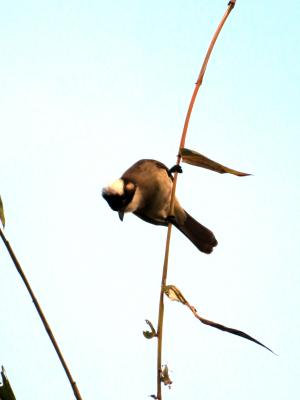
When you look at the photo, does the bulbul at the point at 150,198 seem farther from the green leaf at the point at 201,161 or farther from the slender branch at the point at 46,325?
the slender branch at the point at 46,325

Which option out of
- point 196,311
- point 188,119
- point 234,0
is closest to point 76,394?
point 196,311

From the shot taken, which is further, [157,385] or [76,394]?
[157,385]

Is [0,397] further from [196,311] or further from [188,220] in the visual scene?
[188,220]

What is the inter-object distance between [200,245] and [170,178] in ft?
2.30

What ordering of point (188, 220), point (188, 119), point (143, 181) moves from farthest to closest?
point (188, 220)
point (143, 181)
point (188, 119)

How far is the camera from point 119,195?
4918 mm

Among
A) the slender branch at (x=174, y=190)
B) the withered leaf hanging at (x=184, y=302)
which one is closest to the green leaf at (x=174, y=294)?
the withered leaf hanging at (x=184, y=302)

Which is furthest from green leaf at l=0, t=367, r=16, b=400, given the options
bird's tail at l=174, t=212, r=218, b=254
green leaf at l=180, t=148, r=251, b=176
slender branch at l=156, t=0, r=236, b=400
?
bird's tail at l=174, t=212, r=218, b=254

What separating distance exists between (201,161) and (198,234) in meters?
3.82

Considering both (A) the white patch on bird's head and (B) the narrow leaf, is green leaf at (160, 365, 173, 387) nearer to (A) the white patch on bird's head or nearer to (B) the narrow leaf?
(B) the narrow leaf

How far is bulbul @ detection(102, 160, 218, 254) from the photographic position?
4.95 m

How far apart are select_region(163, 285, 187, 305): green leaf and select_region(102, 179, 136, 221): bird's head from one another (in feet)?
10.8

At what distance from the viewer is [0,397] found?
51.3 inches

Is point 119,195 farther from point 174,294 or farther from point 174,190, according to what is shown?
point 174,294
